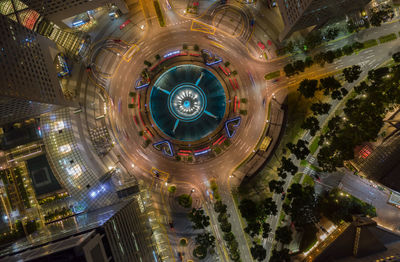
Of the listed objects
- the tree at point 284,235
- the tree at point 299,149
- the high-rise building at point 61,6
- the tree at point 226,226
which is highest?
the high-rise building at point 61,6

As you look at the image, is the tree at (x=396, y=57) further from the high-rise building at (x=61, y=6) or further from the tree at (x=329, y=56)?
the high-rise building at (x=61, y=6)

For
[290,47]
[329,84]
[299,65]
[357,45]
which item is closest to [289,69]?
[299,65]

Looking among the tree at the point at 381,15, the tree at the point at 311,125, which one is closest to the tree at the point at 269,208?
the tree at the point at 311,125

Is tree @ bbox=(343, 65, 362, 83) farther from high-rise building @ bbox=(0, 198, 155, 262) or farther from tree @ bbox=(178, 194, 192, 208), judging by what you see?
high-rise building @ bbox=(0, 198, 155, 262)

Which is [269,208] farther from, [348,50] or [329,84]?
[348,50]

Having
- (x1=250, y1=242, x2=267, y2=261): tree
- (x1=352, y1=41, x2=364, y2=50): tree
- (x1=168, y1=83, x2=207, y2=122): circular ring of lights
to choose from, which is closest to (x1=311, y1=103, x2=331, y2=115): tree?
(x1=352, y1=41, x2=364, y2=50): tree

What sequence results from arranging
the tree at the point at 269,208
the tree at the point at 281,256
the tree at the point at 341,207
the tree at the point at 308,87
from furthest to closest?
the tree at the point at 269,208
the tree at the point at 281,256
the tree at the point at 308,87
the tree at the point at 341,207

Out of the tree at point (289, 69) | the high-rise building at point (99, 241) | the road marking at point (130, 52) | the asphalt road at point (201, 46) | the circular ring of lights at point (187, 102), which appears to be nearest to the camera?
the high-rise building at point (99, 241)
